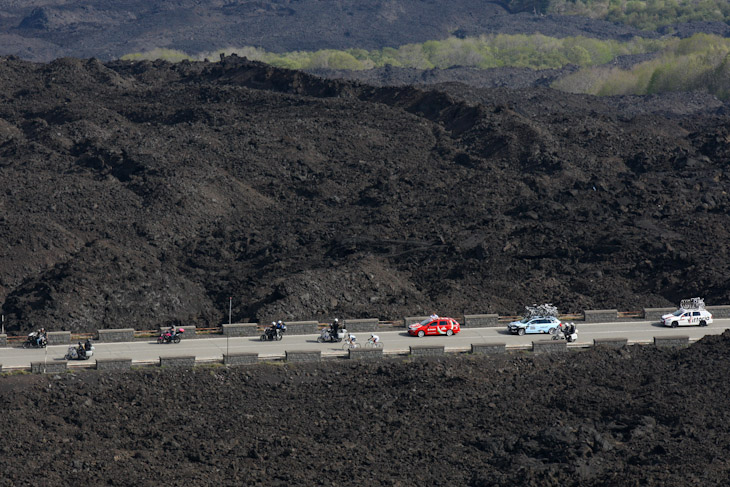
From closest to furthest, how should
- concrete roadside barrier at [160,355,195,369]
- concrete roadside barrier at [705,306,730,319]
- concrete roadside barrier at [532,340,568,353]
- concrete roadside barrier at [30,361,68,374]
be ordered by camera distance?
concrete roadside barrier at [30,361,68,374] → concrete roadside barrier at [160,355,195,369] → concrete roadside barrier at [532,340,568,353] → concrete roadside barrier at [705,306,730,319]

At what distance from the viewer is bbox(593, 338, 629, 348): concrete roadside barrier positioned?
57.1m

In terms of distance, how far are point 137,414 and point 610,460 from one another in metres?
21.2

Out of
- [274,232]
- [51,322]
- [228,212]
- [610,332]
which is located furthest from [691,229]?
[51,322]

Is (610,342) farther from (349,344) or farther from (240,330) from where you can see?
(240,330)

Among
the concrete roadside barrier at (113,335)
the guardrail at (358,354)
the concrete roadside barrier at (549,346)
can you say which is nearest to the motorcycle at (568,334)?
the guardrail at (358,354)

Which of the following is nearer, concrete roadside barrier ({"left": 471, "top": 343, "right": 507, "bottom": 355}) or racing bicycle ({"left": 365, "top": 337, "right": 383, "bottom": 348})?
concrete roadside barrier ({"left": 471, "top": 343, "right": 507, "bottom": 355})

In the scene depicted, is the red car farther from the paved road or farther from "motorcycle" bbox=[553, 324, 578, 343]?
"motorcycle" bbox=[553, 324, 578, 343]

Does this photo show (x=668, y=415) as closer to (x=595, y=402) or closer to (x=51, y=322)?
(x=595, y=402)

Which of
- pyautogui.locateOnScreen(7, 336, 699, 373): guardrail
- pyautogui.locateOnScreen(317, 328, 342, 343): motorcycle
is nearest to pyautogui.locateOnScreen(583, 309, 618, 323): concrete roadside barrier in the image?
pyautogui.locateOnScreen(7, 336, 699, 373): guardrail

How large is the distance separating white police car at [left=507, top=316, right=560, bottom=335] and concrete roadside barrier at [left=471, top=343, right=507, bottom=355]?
12.8ft

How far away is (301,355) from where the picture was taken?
53531 millimetres

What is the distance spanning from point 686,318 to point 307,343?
73.7 ft

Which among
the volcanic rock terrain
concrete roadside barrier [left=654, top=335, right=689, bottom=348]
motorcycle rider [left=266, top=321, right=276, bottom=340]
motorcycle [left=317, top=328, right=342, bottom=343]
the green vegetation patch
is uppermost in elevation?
the green vegetation patch

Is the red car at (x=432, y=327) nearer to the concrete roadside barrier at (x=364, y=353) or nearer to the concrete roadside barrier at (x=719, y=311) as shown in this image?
the concrete roadside barrier at (x=364, y=353)
